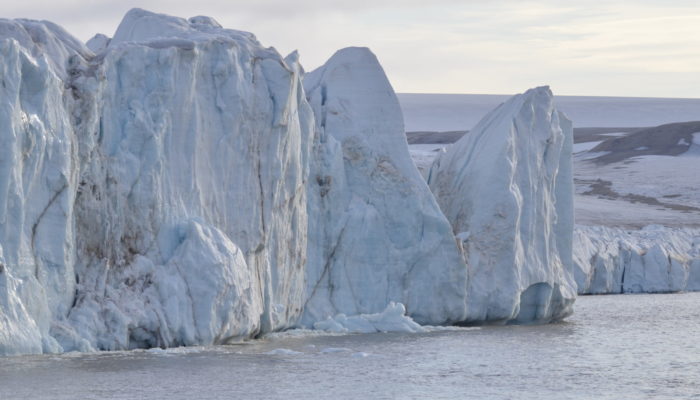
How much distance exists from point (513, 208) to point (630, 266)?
12.4m

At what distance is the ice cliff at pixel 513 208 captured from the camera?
21.8 meters

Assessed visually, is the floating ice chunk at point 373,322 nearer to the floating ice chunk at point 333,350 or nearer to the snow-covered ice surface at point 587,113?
the floating ice chunk at point 333,350

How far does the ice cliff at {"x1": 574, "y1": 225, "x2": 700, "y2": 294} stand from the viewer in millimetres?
32031

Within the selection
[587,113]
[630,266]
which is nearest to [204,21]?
[630,266]

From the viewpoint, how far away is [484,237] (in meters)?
22.0

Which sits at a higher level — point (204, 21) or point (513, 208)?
point (204, 21)

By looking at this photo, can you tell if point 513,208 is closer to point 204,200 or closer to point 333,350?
point 333,350

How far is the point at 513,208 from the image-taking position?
2194 centimetres

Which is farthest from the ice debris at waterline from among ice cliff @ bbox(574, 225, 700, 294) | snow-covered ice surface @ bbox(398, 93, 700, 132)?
snow-covered ice surface @ bbox(398, 93, 700, 132)

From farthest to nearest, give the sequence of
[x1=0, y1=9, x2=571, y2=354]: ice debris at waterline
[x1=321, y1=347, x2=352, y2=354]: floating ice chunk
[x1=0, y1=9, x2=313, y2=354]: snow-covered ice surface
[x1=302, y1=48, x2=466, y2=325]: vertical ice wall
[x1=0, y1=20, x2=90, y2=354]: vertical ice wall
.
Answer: [x1=302, y1=48, x2=466, y2=325]: vertical ice wall, [x1=321, y1=347, x2=352, y2=354]: floating ice chunk, [x1=0, y1=9, x2=571, y2=354]: ice debris at waterline, [x1=0, y1=9, x2=313, y2=354]: snow-covered ice surface, [x1=0, y1=20, x2=90, y2=354]: vertical ice wall

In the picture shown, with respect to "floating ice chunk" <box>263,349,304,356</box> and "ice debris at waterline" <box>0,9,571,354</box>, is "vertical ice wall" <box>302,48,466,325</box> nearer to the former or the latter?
"ice debris at waterline" <box>0,9,571,354</box>

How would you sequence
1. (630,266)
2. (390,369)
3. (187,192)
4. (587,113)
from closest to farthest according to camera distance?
(390,369) < (187,192) < (630,266) < (587,113)

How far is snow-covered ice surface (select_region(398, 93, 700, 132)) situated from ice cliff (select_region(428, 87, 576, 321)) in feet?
266

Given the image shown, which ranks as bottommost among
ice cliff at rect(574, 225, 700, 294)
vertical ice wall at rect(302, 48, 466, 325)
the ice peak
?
ice cliff at rect(574, 225, 700, 294)
